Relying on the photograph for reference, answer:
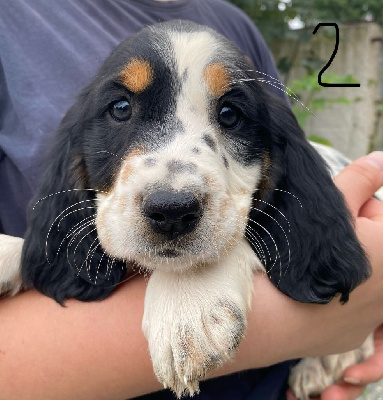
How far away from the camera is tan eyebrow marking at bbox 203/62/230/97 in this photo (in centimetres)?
119

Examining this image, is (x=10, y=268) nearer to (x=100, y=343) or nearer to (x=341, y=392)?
(x=100, y=343)

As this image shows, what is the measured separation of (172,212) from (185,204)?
0.03m

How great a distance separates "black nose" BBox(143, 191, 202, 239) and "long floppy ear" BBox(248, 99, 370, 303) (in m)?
0.30

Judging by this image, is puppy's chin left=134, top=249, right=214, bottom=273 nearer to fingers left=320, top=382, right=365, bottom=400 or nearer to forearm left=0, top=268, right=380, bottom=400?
forearm left=0, top=268, right=380, bottom=400

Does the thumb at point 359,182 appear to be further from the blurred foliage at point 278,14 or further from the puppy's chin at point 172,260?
the blurred foliage at point 278,14

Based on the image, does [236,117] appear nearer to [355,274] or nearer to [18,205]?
[355,274]

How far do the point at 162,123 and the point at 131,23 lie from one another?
631 mm

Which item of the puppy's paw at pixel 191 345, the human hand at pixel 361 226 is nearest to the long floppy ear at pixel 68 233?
the puppy's paw at pixel 191 345

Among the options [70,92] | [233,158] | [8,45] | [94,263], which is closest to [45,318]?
[94,263]

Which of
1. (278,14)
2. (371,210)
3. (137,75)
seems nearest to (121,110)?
(137,75)

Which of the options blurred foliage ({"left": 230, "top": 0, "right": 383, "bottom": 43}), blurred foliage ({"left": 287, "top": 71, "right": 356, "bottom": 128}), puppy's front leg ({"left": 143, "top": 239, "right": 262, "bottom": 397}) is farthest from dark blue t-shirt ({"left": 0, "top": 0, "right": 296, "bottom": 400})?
blurred foliage ({"left": 230, "top": 0, "right": 383, "bottom": 43})

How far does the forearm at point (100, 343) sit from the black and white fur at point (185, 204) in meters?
0.04

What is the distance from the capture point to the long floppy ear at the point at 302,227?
119 cm

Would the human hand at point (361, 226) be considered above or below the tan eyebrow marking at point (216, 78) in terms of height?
below
